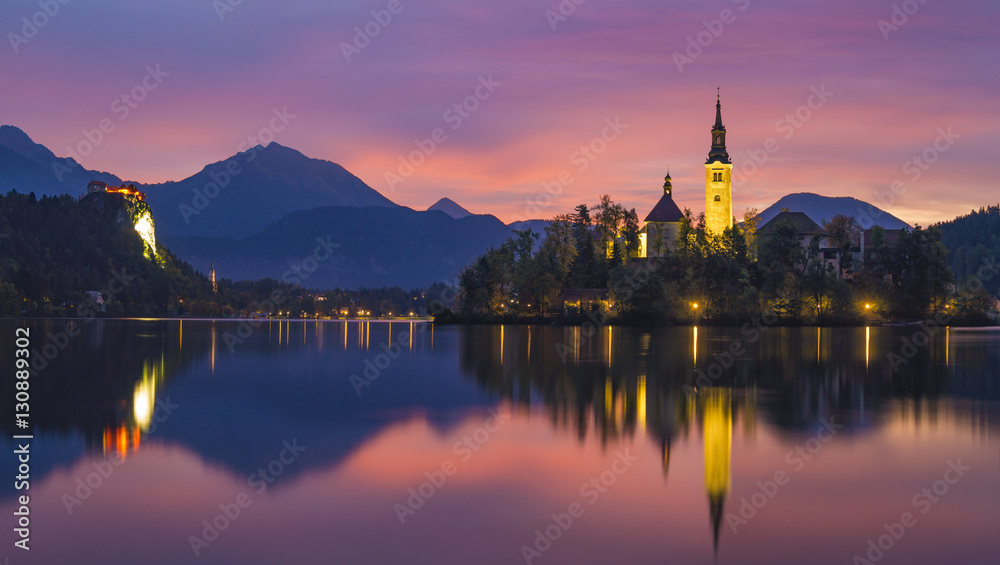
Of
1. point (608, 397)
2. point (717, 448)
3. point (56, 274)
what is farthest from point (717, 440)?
point (56, 274)

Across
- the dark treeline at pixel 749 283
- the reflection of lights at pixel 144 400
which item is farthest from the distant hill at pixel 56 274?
the reflection of lights at pixel 144 400

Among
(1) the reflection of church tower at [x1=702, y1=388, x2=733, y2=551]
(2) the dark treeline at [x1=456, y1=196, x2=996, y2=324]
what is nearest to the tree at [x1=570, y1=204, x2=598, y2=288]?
(2) the dark treeline at [x1=456, y1=196, x2=996, y2=324]

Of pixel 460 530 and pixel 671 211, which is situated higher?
pixel 671 211

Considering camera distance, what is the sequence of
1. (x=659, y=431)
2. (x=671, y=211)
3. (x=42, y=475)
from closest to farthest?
(x=42, y=475)
(x=659, y=431)
(x=671, y=211)

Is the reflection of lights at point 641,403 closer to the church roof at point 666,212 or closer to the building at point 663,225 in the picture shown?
the building at point 663,225

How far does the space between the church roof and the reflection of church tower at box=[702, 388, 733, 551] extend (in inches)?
4645

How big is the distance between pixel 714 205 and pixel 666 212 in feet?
26.1

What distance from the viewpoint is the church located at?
465ft

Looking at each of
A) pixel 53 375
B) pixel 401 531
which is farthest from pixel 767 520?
pixel 53 375

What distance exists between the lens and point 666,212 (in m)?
144

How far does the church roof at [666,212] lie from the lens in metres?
143

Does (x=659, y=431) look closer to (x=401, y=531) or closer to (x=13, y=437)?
(x=401, y=531)

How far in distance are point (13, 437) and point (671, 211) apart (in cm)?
13275

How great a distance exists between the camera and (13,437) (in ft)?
60.2
